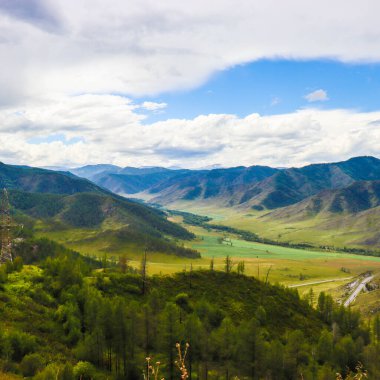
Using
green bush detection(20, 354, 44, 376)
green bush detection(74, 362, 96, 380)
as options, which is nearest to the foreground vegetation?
green bush detection(20, 354, 44, 376)

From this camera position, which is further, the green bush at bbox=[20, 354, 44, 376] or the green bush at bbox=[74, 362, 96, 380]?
the green bush at bbox=[74, 362, 96, 380]

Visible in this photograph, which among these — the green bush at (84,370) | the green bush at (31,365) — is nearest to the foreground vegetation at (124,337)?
the green bush at (31,365)

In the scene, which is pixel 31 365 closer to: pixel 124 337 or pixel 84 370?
pixel 84 370

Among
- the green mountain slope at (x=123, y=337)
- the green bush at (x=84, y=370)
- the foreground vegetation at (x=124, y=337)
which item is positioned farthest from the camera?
the green mountain slope at (x=123, y=337)

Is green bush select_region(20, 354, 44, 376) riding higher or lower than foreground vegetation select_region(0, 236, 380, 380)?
higher

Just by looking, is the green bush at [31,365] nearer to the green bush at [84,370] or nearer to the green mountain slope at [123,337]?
the green mountain slope at [123,337]

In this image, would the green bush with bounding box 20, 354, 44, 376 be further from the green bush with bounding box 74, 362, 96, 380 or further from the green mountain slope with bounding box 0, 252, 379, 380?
the green bush with bounding box 74, 362, 96, 380

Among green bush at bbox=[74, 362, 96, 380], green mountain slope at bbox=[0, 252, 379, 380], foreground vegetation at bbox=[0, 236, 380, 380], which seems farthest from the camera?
green mountain slope at bbox=[0, 252, 379, 380]

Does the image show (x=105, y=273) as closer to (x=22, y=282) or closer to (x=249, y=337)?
(x=22, y=282)

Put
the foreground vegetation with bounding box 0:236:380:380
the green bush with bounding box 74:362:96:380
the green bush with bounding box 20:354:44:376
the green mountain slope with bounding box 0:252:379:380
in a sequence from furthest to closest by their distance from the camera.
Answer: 1. the green mountain slope with bounding box 0:252:379:380
2. the foreground vegetation with bounding box 0:236:380:380
3. the green bush with bounding box 74:362:96:380
4. the green bush with bounding box 20:354:44:376

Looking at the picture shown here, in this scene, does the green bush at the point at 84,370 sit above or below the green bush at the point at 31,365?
below

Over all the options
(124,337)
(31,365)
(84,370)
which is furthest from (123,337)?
(31,365)
